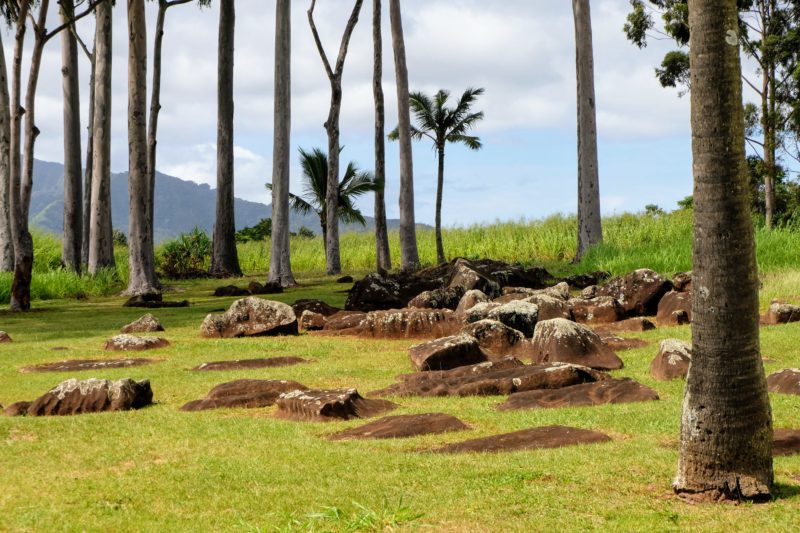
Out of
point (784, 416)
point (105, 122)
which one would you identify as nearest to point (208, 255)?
point (105, 122)

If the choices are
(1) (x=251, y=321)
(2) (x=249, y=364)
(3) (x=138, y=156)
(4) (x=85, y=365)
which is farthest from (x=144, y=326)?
(3) (x=138, y=156)

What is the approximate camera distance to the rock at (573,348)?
10953 mm

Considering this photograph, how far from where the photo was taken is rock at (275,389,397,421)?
27.8 ft

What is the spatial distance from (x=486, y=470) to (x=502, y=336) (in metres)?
6.43

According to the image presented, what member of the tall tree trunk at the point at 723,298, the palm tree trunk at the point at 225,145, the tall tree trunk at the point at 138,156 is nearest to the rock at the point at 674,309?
the tall tree trunk at the point at 723,298

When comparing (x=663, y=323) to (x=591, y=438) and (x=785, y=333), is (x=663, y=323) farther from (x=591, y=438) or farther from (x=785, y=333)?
(x=591, y=438)

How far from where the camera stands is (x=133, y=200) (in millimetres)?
24203

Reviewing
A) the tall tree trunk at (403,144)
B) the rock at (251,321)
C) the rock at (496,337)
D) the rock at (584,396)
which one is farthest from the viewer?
the tall tree trunk at (403,144)

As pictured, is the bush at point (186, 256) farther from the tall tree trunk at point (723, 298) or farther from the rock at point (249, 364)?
the tall tree trunk at point (723, 298)

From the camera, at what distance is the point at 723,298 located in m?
5.73

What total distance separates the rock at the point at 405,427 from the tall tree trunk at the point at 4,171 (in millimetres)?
20242

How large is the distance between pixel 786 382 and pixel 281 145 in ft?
64.0

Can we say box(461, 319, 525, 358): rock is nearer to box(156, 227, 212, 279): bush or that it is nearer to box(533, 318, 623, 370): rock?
box(533, 318, 623, 370): rock

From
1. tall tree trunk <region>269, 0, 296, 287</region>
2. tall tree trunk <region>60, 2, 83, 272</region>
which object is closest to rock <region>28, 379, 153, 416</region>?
tall tree trunk <region>269, 0, 296, 287</region>
